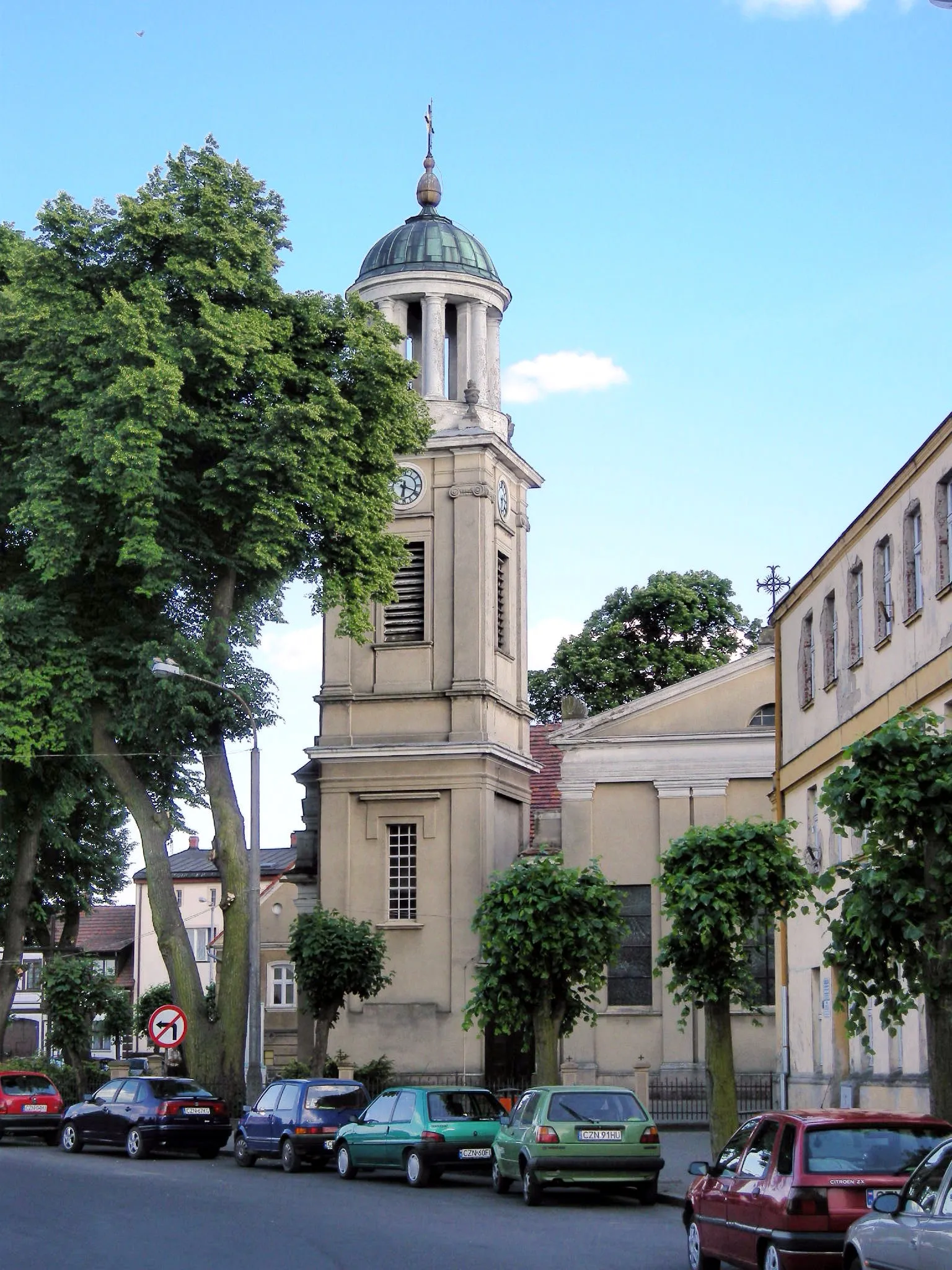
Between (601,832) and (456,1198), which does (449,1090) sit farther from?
(601,832)

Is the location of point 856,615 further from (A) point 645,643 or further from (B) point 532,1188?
(A) point 645,643

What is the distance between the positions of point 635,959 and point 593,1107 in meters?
21.1

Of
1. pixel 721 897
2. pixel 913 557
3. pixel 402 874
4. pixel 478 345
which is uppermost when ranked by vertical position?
pixel 478 345

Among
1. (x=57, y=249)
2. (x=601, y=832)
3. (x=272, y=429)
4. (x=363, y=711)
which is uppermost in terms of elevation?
(x=57, y=249)

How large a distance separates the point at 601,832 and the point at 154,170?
17776 mm

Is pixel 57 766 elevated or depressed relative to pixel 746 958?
elevated

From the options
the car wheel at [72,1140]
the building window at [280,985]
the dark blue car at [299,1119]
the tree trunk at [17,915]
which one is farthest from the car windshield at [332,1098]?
the building window at [280,985]

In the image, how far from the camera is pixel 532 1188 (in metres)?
21.6

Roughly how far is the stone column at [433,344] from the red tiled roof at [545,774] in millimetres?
9174

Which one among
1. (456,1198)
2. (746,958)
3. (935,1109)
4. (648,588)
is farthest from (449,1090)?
(648,588)

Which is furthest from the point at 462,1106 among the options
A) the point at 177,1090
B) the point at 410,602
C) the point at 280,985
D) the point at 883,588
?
the point at 280,985

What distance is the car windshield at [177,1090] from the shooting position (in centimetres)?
3012

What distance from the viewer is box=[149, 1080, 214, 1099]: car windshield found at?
30.1 metres

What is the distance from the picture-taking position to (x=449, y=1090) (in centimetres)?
2488
